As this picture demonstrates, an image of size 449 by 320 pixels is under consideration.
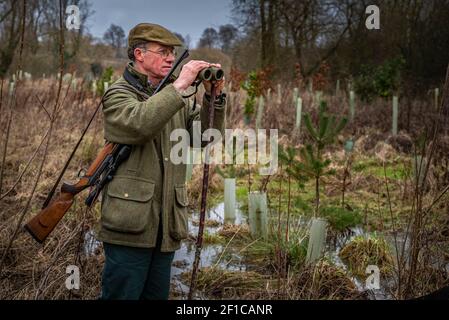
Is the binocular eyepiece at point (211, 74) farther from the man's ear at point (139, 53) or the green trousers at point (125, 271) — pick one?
the green trousers at point (125, 271)

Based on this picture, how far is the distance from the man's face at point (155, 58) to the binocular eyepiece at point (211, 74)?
0.31 m

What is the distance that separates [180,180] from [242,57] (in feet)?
54.0

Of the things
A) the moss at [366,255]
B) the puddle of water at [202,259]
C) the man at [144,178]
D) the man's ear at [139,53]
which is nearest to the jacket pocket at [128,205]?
the man at [144,178]

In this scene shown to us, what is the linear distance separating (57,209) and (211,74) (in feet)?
3.21

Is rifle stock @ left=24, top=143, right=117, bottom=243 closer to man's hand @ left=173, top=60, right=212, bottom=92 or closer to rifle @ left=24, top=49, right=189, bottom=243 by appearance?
rifle @ left=24, top=49, right=189, bottom=243

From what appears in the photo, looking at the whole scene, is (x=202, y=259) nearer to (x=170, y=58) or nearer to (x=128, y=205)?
(x=128, y=205)

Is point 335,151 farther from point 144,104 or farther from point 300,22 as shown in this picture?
point 300,22

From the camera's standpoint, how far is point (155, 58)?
2357 mm

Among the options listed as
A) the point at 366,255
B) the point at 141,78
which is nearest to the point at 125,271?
the point at 141,78

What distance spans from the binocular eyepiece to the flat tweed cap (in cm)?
32

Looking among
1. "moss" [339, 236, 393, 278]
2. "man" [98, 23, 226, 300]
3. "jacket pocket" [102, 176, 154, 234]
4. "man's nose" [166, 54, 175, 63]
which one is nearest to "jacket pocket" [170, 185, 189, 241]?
"man" [98, 23, 226, 300]

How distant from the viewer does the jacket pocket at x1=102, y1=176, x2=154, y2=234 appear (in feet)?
7.08
